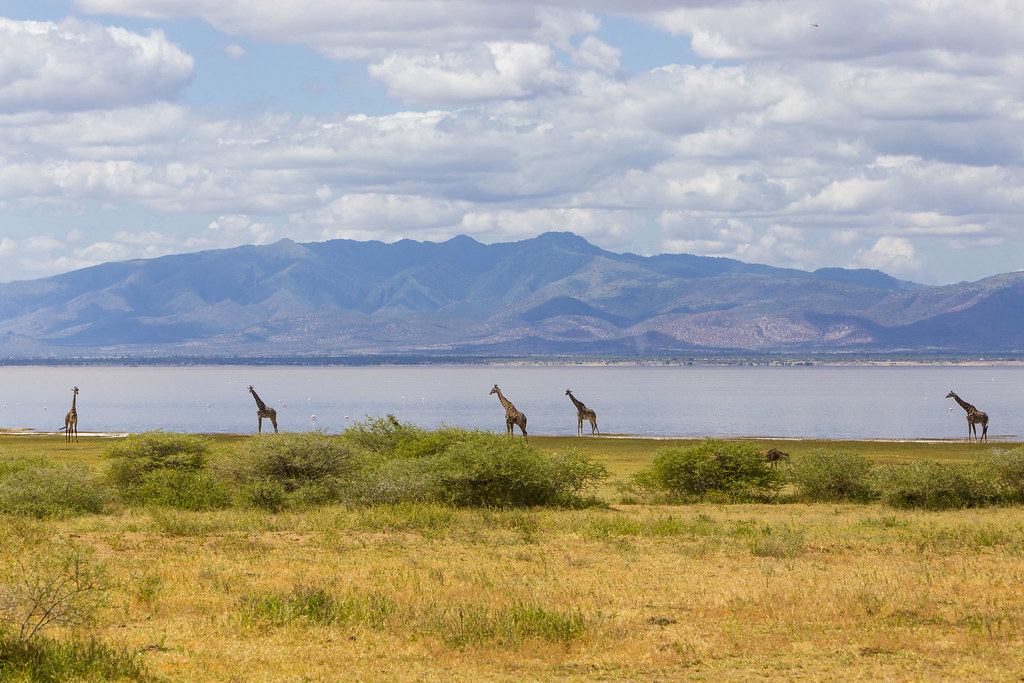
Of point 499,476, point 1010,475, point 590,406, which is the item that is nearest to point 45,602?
point 499,476

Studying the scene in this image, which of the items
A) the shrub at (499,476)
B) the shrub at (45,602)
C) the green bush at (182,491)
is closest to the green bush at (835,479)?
the shrub at (499,476)

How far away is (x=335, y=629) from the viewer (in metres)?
14.9

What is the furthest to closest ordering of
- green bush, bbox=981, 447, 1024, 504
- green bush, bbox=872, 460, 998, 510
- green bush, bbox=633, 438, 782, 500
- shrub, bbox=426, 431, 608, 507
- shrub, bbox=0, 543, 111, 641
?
green bush, bbox=633, 438, 782, 500 < green bush, bbox=981, 447, 1024, 504 < green bush, bbox=872, 460, 998, 510 < shrub, bbox=426, 431, 608, 507 < shrub, bbox=0, 543, 111, 641

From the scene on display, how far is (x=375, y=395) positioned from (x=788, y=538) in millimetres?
157577

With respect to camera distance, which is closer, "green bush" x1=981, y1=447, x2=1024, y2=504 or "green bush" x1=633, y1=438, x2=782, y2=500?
"green bush" x1=981, y1=447, x2=1024, y2=504

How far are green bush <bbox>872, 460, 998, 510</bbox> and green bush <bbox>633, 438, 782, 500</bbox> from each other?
156 inches

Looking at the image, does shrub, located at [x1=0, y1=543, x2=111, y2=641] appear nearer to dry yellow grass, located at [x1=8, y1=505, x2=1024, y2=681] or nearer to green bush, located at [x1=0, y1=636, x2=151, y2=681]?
green bush, located at [x1=0, y1=636, x2=151, y2=681]

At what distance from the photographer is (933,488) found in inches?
1173

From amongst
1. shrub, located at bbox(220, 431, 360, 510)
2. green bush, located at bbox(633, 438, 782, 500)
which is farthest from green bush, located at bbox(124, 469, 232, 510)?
green bush, located at bbox(633, 438, 782, 500)

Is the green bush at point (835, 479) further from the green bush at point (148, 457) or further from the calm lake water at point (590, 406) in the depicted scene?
the calm lake water at point (590, 406)

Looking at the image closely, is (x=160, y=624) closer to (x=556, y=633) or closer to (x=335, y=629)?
(x=335, y=629)

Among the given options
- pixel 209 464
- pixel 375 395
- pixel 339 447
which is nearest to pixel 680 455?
pixel 339 447

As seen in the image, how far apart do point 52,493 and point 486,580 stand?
1444 centimetres

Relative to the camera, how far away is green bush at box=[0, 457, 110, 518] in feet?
86.0
